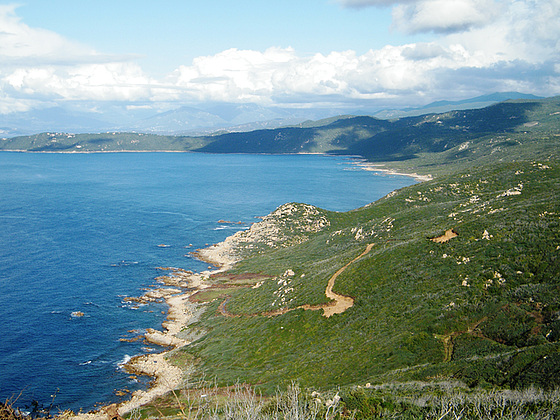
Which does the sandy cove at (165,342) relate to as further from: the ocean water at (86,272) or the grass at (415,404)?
the grass at (415,404)

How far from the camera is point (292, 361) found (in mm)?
43594

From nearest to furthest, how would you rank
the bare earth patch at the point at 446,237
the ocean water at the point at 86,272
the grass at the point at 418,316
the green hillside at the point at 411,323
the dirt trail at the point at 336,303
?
the green hillside at the point at 411,323, the grass at the point at 418,316, the dirt trail at the point at 336,303, the ocean water at the point at 86,272, the bare earth patch at the point at 446,237

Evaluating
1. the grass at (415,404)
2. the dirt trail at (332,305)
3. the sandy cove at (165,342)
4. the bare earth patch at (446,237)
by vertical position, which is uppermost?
the bare earth patch at (446,237)

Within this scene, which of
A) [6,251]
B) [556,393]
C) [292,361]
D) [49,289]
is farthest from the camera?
[6,251]

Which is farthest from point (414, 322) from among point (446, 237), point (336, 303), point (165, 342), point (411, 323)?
point (165, 342)

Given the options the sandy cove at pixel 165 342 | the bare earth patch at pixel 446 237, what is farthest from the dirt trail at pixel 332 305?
the sandy cove at pixel 165 342

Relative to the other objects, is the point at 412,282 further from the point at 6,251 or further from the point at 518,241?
the point at 6,251

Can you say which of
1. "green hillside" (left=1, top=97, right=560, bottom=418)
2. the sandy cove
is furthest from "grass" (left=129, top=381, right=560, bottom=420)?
the sandy cove

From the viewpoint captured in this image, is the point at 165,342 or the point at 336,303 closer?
the point at 336,303

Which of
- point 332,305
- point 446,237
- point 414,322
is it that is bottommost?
point 332,305

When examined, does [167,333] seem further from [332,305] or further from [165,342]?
[332,305]

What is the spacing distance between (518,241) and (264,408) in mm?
34805

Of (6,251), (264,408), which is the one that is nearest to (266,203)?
(6,251)

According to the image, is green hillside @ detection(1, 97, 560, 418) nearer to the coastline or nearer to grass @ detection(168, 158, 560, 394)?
grass @ detection(168, 158, 560, 394)
